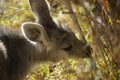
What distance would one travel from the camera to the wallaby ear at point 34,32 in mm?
6566

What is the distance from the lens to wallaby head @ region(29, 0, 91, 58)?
6883 mm

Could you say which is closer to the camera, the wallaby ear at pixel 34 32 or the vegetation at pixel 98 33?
the vegetation at pixel 98 33

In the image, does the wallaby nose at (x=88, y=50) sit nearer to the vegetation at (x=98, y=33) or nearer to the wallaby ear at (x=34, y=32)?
the vegetation at (x=98, y=33)

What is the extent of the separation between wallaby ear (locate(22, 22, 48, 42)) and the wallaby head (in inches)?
4.4

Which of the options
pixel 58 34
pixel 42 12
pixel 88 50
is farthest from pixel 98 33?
pixel 42 12

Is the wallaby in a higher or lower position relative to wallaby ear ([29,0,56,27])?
lower

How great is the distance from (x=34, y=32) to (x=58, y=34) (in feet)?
1.31

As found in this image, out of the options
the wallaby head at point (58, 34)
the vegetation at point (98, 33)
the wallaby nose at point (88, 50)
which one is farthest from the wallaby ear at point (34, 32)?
the wallaby nose at point (88, 50)

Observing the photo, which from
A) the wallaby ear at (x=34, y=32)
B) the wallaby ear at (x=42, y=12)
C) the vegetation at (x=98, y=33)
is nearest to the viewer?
the vegetation at (x=98, y=33)

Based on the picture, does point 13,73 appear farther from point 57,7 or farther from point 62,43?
point 57,7

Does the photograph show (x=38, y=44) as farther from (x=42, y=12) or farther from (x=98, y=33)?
(x=98, y=33)

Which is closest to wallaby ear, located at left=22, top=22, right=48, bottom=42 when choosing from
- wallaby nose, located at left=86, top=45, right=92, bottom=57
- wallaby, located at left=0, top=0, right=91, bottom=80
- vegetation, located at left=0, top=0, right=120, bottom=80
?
wallaby, located at left=0, top=0, right=91, bottom=80

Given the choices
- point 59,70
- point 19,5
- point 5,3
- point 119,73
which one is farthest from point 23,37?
point 5,3

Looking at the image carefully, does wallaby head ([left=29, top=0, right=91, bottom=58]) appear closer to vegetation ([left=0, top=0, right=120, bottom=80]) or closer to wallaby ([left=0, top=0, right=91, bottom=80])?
wallaby ([left=0, top=0, right=91, bottom=80])
